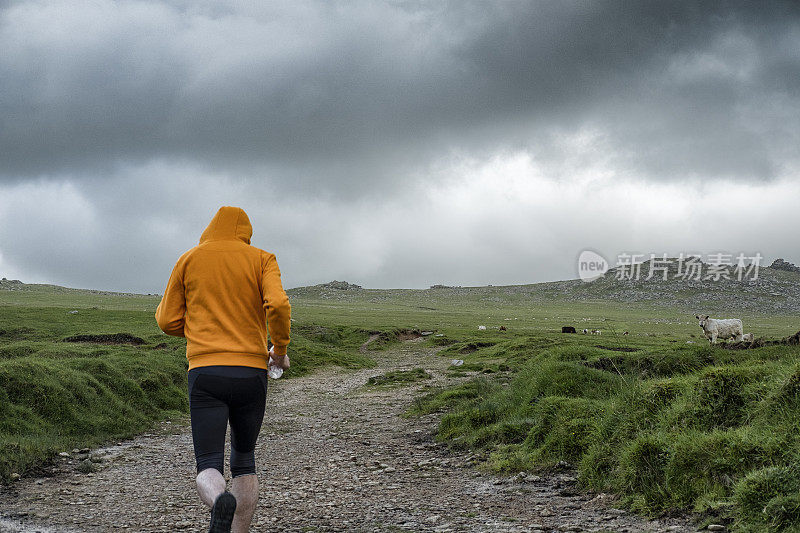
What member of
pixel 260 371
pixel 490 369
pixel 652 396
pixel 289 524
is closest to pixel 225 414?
pixel 260 371

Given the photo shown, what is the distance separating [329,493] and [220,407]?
4.62 metres

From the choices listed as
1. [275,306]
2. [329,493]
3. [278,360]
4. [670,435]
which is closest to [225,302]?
[275,306]

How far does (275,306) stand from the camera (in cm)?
555

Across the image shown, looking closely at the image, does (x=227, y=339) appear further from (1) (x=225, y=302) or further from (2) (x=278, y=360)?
(2) (x=278, y=360)

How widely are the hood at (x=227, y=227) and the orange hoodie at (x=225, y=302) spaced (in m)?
0.01

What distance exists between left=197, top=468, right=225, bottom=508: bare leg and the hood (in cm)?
237

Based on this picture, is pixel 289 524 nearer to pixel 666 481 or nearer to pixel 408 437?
pixel 666 481

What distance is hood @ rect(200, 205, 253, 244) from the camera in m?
6.14

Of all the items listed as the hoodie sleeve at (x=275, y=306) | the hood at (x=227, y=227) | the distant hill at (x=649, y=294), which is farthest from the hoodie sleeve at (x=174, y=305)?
the distant hill at (x=649, y=294)

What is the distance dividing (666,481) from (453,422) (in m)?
6.61

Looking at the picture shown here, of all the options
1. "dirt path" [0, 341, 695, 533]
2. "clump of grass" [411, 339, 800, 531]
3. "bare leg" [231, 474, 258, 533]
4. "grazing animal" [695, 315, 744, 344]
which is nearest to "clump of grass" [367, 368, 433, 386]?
"dirt path" [0, 341, 695, 533]

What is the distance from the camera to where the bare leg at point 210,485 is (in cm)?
514

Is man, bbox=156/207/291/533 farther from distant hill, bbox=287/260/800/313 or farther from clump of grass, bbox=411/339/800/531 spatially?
distant hill, bbox=287/260/800/313

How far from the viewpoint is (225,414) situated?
558cm
